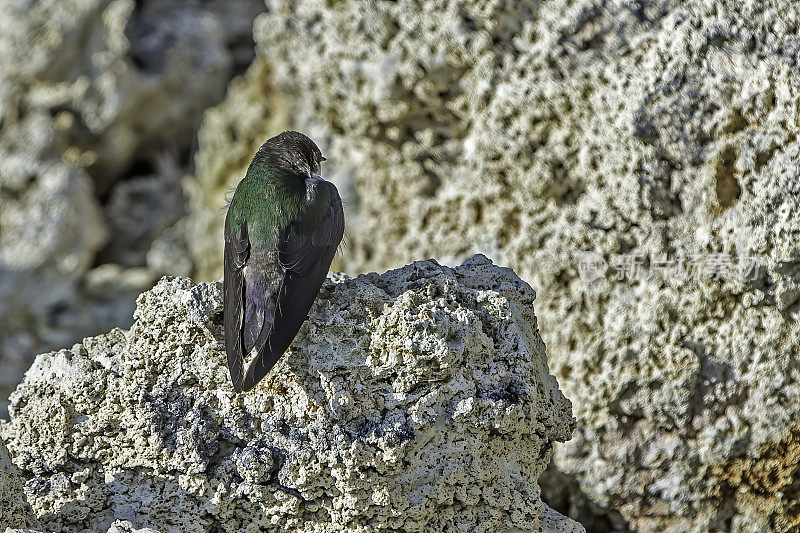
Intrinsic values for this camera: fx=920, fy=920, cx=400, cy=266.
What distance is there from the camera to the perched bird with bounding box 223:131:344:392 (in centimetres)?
286

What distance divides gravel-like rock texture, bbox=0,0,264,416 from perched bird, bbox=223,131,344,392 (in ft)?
10.1

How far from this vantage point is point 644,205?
12.6 feet

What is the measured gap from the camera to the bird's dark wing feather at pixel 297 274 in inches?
110

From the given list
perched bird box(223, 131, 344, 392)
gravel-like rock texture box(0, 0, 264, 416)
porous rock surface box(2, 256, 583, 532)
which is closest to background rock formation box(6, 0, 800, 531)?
porous rock surface box(2, 256, 583, 532)

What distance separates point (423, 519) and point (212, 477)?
2.20 ft

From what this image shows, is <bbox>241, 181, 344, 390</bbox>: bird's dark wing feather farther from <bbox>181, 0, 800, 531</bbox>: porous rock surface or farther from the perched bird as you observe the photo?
<bbox>181, 0, 800, 531</bbox>: porous rock surface

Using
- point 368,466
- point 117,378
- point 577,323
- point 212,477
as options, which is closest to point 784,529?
point 577,323

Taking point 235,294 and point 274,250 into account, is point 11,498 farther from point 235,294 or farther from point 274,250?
point 274,250

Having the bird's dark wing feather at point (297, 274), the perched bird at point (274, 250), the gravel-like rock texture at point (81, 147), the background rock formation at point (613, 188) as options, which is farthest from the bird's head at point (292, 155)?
the gravel-like rock texture at point (81, 147)

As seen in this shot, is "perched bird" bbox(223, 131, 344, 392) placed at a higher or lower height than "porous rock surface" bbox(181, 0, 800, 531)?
lower

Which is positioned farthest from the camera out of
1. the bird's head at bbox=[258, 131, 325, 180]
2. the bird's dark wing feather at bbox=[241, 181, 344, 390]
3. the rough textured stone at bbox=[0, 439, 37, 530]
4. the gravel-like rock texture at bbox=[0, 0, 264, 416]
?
the gravel-like rock texture at bbox=[0, 0, 264, 416]

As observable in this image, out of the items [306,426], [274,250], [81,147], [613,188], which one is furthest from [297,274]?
[81,147]

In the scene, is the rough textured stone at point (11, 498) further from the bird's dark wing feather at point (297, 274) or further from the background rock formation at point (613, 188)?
the background rock formation at point (613, 188)

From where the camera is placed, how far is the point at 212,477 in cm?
286
